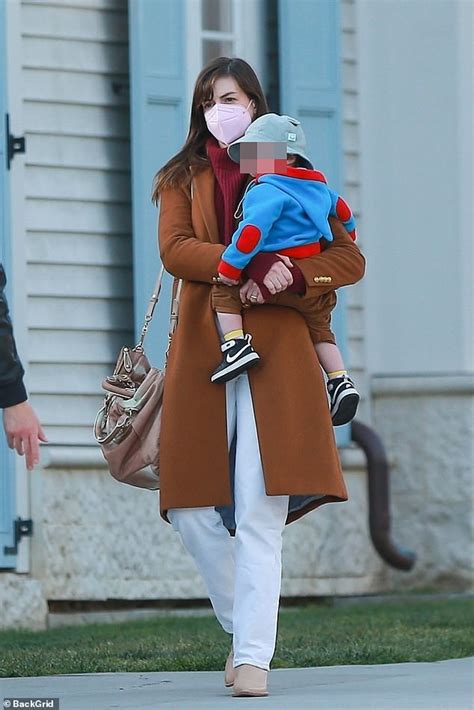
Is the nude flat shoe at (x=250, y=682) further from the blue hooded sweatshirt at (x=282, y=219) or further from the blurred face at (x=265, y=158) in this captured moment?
the blurred face at (x=265, y=158)

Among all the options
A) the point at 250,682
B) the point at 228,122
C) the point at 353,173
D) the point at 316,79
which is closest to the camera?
the point at 250,682

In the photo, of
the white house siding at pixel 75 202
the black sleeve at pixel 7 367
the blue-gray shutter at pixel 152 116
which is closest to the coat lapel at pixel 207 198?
the black sleeve at pixel 7 367

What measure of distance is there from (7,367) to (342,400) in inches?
44.8

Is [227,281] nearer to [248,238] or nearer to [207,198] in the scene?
[248,238]

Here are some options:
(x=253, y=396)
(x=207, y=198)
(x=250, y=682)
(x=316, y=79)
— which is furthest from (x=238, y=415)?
(x=316, y=79)

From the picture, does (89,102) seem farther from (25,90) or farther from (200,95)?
(200,95)

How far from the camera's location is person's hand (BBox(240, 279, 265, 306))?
5090 mm

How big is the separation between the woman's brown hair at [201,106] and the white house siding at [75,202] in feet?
11.2

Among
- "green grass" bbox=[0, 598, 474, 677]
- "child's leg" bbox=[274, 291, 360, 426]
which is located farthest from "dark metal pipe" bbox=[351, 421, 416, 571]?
"child's leg" bbox=[274, 291, 360, 426]

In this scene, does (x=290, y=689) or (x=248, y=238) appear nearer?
(x=248, y=238)

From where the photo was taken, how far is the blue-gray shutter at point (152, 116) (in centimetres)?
884

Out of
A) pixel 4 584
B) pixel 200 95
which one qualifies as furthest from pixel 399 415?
pixel 200 95

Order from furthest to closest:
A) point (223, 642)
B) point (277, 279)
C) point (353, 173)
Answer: point (353, 173)
point (223, 642)
point (277, 279)

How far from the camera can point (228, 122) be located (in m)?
5.27
